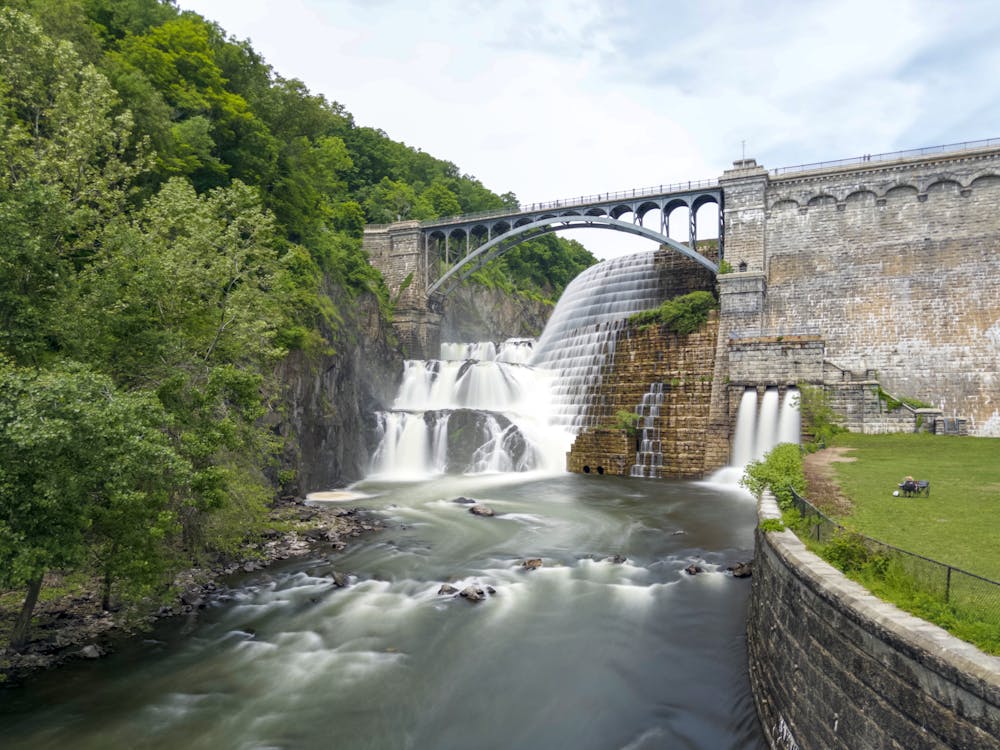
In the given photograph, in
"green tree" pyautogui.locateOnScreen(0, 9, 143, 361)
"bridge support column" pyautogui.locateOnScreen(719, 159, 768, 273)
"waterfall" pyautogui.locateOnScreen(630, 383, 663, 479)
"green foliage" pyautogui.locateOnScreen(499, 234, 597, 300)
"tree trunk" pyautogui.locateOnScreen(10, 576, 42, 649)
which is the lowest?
"tree trunk" pyautogui.locateOnScreen(10, 576, 42, 649)

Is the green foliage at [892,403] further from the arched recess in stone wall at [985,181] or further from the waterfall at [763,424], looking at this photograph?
the arched recess in stone wall at [985,181]

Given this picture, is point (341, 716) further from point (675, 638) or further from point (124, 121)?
point (124, 121)

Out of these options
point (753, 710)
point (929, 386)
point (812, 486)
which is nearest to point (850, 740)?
point (753, 710)

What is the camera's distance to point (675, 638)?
9867 millimetres

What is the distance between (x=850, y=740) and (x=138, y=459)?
8.78 meters

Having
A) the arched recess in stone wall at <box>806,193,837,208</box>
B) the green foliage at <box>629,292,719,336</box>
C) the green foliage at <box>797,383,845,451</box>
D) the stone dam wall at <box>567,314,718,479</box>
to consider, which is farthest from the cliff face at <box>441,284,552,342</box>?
the green foliage at <box>797,383,845,451</box>

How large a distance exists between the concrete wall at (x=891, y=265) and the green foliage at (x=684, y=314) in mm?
1746

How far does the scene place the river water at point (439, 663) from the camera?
7453mm

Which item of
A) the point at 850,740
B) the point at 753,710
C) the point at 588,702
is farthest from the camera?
the point at 588,702

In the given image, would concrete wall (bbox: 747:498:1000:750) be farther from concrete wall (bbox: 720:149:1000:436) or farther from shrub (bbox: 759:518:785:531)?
concrete wall (bbox: 720:149:1000:436)

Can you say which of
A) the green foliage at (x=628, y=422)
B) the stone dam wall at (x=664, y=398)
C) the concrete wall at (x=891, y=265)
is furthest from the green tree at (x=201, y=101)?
the concrete wall at (x=891, y=265)

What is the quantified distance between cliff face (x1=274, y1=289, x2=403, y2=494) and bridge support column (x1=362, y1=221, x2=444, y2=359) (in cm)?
682

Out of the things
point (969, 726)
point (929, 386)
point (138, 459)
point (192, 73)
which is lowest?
point (969, 726)

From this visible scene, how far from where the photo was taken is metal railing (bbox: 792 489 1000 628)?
15.3 ft
